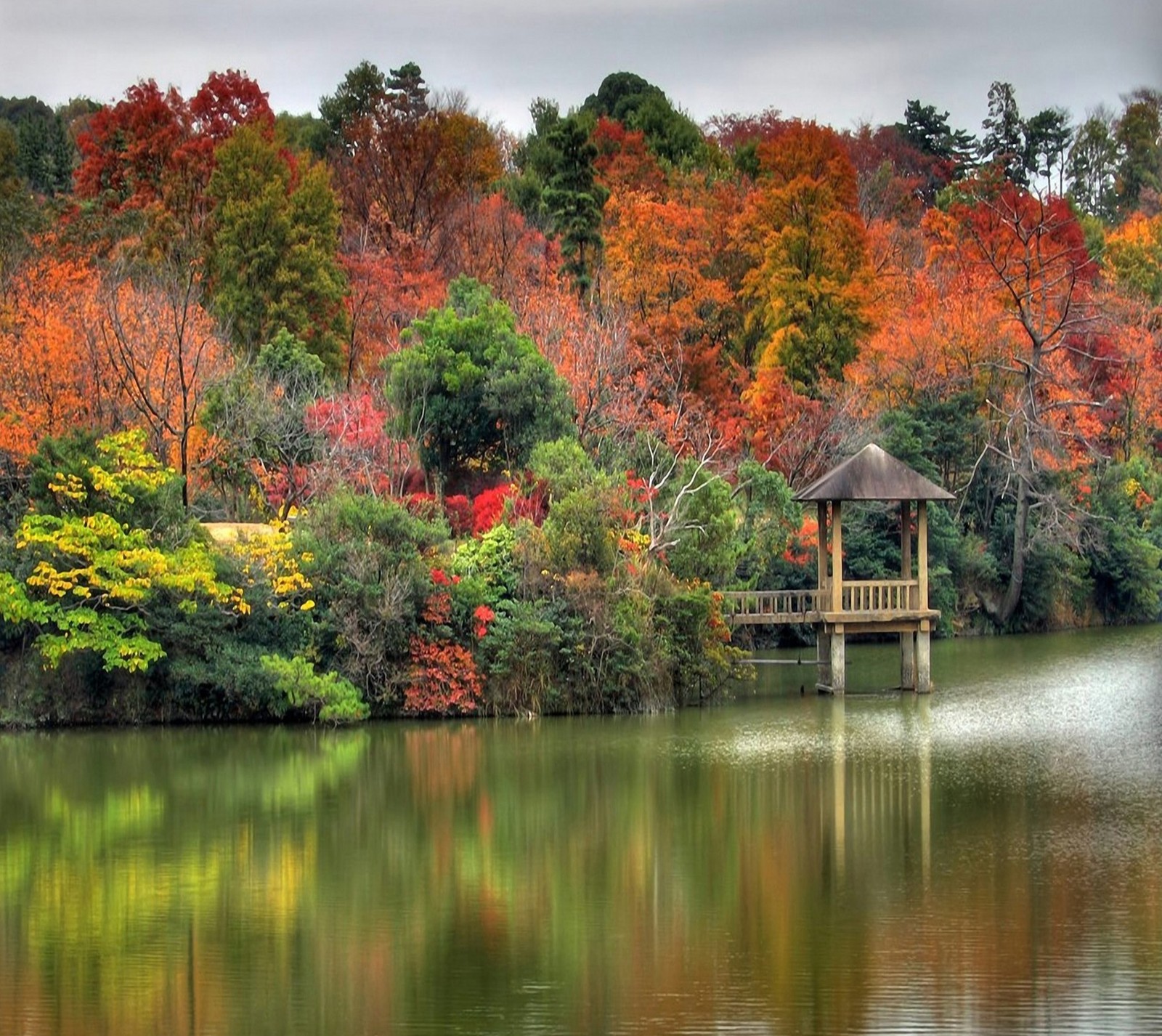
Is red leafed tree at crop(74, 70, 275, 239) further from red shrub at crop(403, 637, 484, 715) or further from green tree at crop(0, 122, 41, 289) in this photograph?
red shrub at crop(403, 637, 484, 715)

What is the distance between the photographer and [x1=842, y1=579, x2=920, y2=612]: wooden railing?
104 feet

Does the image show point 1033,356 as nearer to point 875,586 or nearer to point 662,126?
point 875,586

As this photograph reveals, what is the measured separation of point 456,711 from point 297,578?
3.21 meters

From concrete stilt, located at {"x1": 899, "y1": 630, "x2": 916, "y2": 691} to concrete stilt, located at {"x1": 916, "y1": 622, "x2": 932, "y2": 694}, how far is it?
35 cm

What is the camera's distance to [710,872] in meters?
18.1

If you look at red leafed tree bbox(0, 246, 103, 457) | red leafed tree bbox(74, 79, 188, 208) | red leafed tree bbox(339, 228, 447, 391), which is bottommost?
red leafed tree bbox(0, 246, 103, 457)

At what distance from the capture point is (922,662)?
31562 mm

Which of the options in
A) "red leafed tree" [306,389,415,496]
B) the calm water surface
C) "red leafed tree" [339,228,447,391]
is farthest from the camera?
"red leafed tree" [339,228,447,391]

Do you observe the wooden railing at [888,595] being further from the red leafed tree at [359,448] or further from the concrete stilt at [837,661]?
the red leafed tree at [359,448]

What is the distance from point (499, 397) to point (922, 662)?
862 cm

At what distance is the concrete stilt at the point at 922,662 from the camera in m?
31.5

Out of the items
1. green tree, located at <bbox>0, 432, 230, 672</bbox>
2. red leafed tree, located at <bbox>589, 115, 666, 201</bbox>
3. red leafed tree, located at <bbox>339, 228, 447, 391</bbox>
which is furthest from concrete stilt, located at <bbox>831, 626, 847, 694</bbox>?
red leafed tree, located at <bbox>589, 115, 666, 201</bbox>

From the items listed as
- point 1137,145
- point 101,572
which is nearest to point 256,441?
point 101,572

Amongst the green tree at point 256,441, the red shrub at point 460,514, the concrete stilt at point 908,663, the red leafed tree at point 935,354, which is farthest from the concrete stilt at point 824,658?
the red leafed tree at point 935,354
